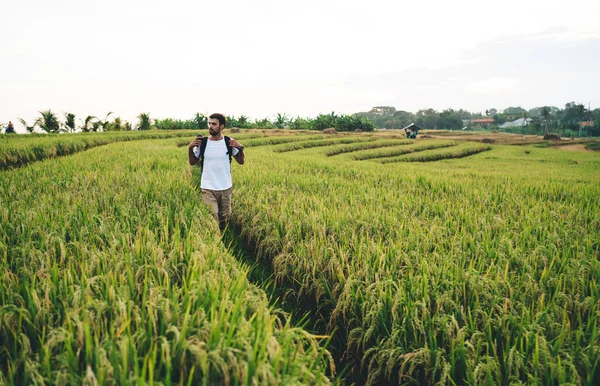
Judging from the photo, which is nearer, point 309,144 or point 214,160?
point 214,160

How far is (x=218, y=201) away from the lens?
500 cm

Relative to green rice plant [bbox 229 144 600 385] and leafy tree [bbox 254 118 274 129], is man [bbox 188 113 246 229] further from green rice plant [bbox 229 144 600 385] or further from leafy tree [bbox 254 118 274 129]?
leafy tree [bbox 254 118 274 129]

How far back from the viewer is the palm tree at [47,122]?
2803 centimetres

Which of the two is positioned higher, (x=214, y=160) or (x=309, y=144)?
(x=214, y=160)

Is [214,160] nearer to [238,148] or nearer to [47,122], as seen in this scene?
[238,148]

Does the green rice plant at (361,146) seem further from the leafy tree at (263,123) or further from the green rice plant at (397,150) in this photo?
the leafy tree at (263,123)

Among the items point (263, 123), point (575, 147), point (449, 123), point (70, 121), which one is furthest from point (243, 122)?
point (449, 123)

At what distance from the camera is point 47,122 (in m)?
28.3

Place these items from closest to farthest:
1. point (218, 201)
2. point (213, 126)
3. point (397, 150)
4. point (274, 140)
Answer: point (213, 126), point (218, 201), point (397, 150), point (274, 140)

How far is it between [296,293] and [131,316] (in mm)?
1899

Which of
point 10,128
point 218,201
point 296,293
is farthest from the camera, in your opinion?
point 10,128

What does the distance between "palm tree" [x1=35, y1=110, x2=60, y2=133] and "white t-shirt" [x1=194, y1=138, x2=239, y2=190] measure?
3075 cm

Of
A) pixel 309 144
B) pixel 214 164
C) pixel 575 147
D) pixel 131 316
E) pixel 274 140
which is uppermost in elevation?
pixel 274 140

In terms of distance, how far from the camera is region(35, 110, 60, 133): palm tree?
1104 inches
